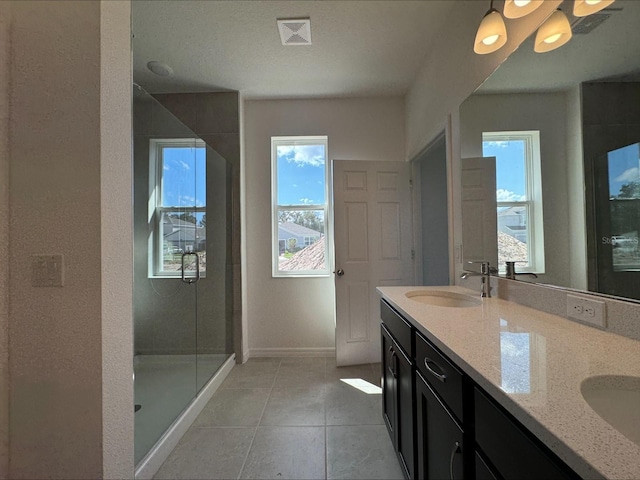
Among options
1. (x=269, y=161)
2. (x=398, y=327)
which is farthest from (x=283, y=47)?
(x=398, y=327)

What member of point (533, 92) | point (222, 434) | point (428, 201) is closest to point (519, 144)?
point (533, 92)

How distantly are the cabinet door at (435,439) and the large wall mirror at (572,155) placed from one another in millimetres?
672

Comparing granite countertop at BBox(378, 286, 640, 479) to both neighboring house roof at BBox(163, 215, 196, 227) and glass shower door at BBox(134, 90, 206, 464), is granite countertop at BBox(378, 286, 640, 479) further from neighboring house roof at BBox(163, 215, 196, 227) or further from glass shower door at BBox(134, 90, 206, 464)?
neighboring house roof at BBox(163, 215, 196, 227)

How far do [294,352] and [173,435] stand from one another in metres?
1.48

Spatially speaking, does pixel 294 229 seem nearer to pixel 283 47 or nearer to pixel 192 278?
pixel 192 278

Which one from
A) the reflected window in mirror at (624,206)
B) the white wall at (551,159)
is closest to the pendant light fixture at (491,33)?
the white wall at (551,159)

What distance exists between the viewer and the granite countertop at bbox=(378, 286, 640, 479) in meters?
0.40

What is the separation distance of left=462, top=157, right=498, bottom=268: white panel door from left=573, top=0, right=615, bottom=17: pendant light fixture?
0.61m

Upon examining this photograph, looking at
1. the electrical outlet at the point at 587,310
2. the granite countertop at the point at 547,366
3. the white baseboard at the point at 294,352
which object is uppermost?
the electrical outlet at the point at 587,310

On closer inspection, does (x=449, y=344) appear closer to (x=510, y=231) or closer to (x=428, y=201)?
(x=510, y=231)

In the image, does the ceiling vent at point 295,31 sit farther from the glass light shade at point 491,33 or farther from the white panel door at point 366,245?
the glass light shade at point 491,33

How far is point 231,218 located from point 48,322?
190 cm

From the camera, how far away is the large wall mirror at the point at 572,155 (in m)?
0.85

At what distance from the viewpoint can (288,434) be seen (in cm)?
176
